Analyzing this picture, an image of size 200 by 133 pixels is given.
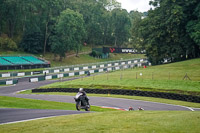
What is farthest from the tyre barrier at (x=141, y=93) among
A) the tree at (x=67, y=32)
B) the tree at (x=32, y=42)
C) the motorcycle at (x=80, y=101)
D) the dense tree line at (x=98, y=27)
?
the tree at (x=32, y=42)

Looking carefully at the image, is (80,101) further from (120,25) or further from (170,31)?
(120,25)

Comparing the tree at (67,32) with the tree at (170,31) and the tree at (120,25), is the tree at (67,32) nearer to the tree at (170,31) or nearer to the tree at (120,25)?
the tree at (170,31)

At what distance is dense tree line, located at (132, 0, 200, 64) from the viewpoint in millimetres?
59737

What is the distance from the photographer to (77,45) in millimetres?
83625

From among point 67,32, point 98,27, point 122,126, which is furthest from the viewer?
point 98,27

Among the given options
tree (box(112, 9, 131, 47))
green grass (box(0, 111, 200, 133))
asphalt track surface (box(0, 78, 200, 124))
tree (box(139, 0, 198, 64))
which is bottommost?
asphalt track surface (box(0, 78, 200, 124))

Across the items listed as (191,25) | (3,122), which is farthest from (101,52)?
(3,122)

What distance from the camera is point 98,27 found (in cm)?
10456

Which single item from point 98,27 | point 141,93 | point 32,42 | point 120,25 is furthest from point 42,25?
point 141,93

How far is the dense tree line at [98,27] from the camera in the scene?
6147cm

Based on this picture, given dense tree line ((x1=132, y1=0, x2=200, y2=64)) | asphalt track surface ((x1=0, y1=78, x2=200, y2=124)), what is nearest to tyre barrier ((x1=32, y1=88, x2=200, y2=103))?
asphalt track surface ((x1=0, y1=78, x2=200, y2=124))

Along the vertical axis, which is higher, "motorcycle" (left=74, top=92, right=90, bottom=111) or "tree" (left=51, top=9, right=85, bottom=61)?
"tree" (left=51, top=9, right=85, bottom=61)

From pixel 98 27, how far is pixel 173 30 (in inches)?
1886

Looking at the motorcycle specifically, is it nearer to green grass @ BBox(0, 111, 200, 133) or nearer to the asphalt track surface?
the asphalt track surface
